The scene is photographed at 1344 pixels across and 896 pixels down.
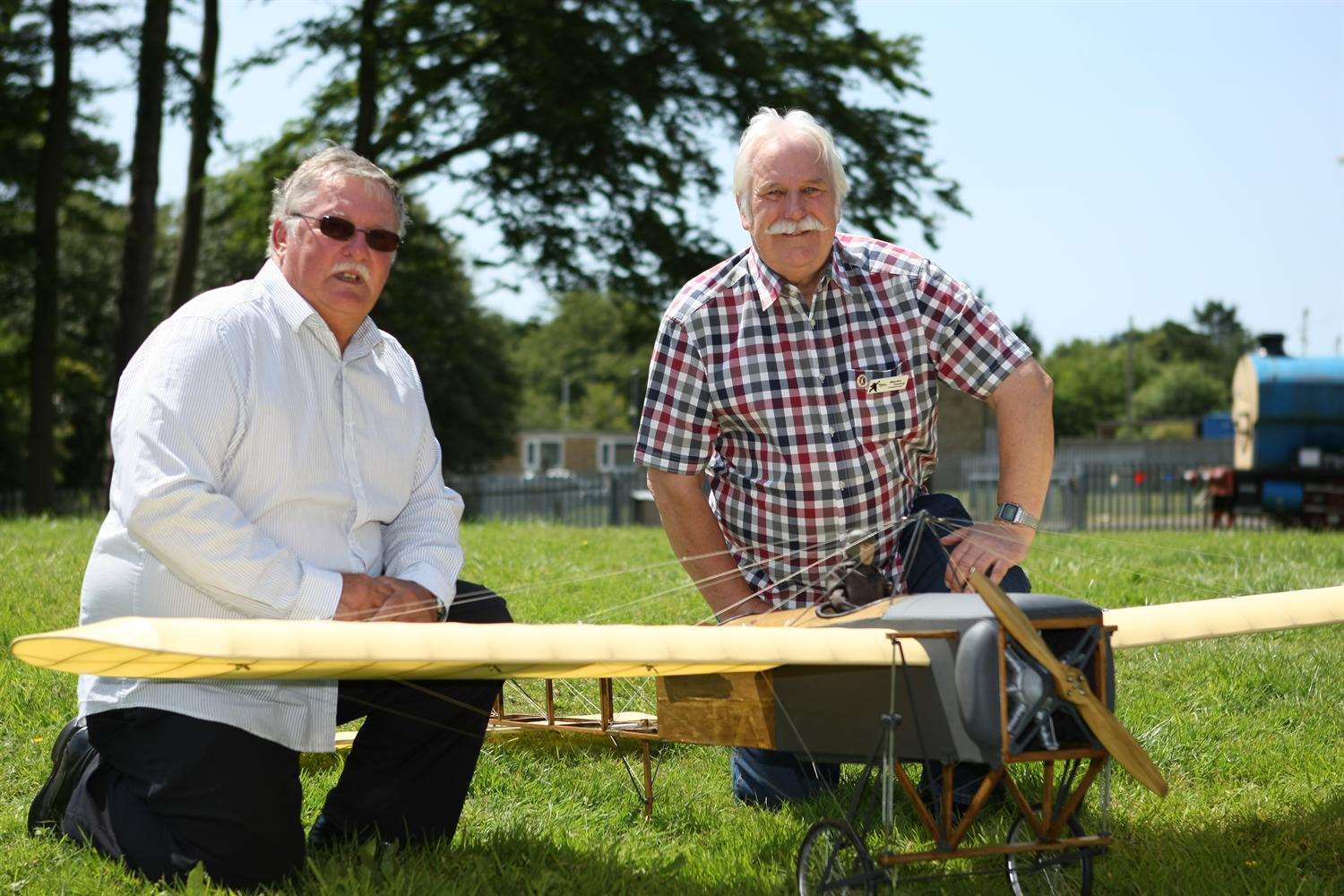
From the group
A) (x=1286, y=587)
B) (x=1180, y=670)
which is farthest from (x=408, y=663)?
(x=1286, y=587)

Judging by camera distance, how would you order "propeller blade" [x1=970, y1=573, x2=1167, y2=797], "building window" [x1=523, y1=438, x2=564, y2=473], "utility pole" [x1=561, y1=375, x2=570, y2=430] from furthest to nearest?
"utility pole" [x1=561, y1=375, x2=570, y2=430], "building window" [x1=523, y1=438, x2=564, y2=473], "propeller blade" [x1=970, y1=573, x2=1167, y2=797]

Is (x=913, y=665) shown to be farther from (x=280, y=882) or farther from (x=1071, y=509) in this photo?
(x=1071, y=509)

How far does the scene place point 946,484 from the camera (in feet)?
153

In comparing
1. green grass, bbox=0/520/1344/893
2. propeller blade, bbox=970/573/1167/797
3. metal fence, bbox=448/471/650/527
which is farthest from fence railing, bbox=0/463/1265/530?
propeller blade, bbox=970/573/1167/797

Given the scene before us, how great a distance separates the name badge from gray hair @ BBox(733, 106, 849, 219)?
1.86 ft

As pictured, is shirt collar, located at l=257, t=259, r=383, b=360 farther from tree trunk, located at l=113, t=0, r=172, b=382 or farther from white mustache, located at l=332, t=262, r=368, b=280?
tree trunk, located at l=113, t=0, r=172, b=382

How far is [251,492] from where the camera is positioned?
3568mm

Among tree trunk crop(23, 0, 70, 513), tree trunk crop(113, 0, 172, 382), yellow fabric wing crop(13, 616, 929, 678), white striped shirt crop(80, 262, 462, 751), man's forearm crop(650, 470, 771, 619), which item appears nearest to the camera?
yellow fabric wing crop(13, 616, 929, 678)

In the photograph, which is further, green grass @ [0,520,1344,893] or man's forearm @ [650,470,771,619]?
man's forearm @ [650,470,771,619]

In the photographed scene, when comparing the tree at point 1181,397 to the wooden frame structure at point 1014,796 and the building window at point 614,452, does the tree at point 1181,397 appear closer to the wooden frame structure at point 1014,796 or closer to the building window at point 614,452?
the building window at point 614,452

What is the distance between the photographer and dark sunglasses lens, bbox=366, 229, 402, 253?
3830mm

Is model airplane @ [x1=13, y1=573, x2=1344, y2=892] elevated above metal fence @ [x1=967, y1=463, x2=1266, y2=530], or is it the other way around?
model airplane @ [x1=13, y1=573, x2=1344, y2=892]

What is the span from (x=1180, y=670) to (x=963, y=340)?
2.26 metres

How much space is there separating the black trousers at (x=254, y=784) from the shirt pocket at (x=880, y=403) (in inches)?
58.5
